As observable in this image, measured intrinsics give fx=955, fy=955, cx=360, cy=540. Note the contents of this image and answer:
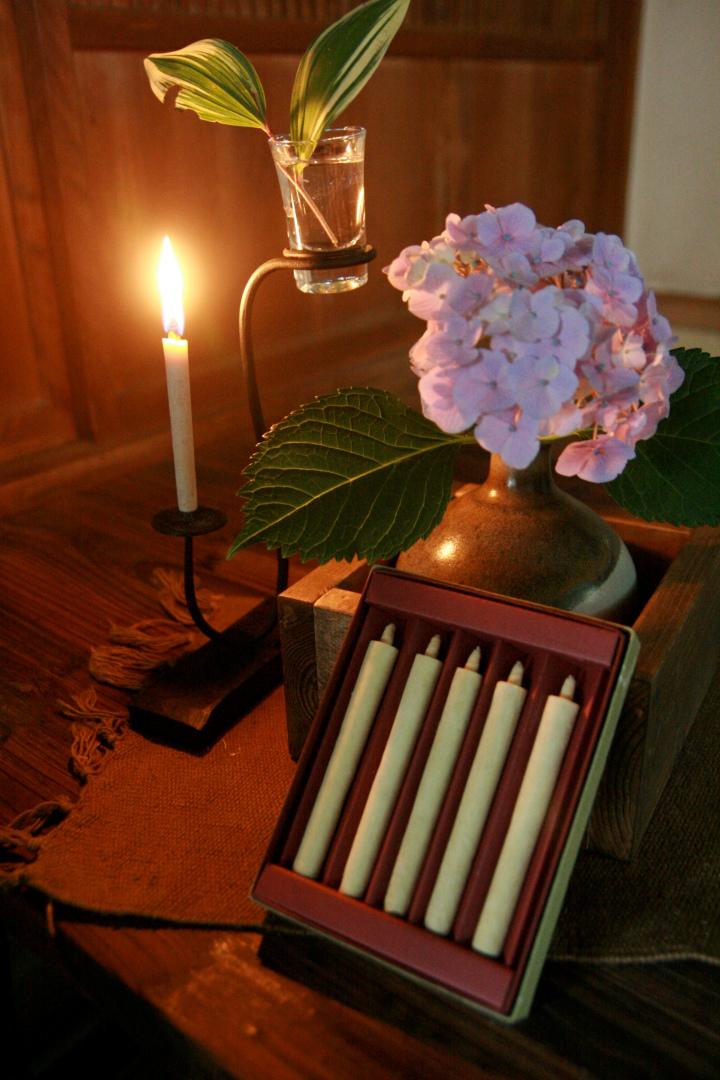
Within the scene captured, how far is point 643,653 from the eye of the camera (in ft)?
1.82

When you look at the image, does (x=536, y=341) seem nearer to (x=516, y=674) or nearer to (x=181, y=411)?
(x=516, y=674)

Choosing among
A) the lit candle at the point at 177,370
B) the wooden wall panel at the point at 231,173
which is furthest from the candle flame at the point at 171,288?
the wooden wall panel at the point at 231,173

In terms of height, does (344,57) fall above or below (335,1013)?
above

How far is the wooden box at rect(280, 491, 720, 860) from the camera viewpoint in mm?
554

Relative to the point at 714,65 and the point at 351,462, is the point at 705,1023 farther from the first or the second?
the point at 714,65

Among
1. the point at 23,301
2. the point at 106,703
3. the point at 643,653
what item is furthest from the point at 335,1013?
the point at 23,301

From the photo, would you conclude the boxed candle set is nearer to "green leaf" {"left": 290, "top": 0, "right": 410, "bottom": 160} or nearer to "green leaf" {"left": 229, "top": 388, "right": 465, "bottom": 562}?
"green leaf" {"left": 229, "top": 388, "right": 465, "bottom": 562}

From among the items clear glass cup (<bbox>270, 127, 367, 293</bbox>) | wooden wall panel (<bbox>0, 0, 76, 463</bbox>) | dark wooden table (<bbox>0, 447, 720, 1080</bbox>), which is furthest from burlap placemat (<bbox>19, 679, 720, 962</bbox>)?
wooden wall panel (<bbox>0, 0, 76, 463</bbox>)

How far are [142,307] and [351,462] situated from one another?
847 millimetres

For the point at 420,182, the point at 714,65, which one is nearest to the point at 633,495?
the point at 420,182

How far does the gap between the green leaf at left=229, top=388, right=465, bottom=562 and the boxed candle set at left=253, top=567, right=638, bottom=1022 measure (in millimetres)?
41

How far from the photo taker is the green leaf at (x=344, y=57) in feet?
1.95

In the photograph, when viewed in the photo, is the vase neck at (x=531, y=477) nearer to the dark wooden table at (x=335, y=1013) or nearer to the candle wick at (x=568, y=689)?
the candle wick at (x=568, y=689)

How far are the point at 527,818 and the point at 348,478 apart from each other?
23 centimetres
